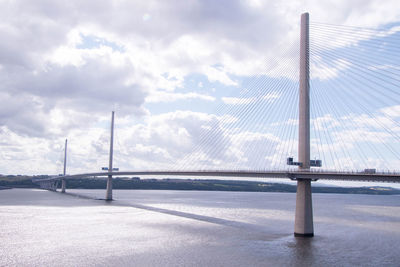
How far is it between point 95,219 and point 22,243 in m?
18.6

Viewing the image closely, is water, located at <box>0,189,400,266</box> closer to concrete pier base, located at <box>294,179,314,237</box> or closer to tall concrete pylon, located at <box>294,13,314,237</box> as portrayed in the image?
concrete pier base, located at <box>294,179,314,237</box>

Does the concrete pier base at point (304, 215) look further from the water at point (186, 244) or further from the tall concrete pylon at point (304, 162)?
the water at point (186, 244)

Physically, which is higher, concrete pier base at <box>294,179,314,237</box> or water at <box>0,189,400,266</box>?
concrete pier base at <box>294,179,314,237</box>

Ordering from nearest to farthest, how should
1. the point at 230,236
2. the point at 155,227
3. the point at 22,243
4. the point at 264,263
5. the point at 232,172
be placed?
the point at 264,263 < the point at 22,243 < the point at 230,236 < the point at 155,227 < the point at 232,172

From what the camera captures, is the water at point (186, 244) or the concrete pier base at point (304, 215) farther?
the concrete pier base at point (304, 215)

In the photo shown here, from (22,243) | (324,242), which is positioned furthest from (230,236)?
(22,243)

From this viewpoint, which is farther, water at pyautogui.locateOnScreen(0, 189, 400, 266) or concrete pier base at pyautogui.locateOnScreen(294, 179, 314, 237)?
concrete pier base at pyautogui.locateOnScreen(294, 179, 314, 237)

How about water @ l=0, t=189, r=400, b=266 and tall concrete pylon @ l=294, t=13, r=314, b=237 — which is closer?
water @ l=0, t=189, r=400, b=266

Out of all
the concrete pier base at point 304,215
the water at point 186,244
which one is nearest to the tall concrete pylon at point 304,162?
the concrete pier base at point 304,215

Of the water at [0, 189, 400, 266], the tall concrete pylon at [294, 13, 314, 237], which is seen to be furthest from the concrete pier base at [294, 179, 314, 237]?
the water at [0, 189, 400, 266]

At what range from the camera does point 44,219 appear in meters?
49.9

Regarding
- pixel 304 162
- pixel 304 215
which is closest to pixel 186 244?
pixel 304 215

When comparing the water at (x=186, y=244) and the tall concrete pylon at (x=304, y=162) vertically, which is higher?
the tall concrete pylon at (x=304, y=162)

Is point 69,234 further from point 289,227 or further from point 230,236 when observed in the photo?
point 289,227
